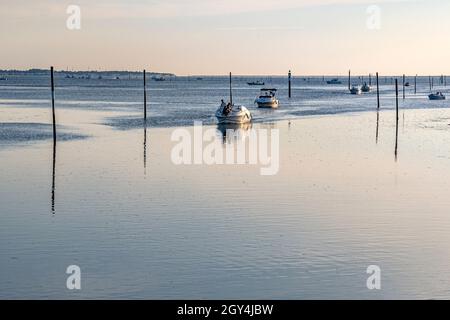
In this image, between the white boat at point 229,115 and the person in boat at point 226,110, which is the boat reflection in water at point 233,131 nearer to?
the white boat at point 229,115


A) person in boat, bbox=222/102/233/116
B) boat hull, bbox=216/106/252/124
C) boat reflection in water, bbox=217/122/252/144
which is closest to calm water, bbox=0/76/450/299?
boat reflection in water, bbox=217/122/252/144

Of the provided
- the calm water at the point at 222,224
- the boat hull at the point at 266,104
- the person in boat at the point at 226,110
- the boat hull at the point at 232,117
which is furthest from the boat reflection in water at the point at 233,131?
the boat hull at the point at 266,104

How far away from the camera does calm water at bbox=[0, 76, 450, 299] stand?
1695cm

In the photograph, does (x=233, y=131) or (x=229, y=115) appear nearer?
(x=233, y=131)

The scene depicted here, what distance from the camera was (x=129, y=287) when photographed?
16.5 metres

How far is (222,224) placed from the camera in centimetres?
2286

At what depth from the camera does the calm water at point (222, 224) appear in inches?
667

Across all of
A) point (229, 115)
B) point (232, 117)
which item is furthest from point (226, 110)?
point (232, 117)

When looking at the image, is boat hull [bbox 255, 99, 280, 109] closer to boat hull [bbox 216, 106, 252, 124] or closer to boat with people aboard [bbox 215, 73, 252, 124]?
boat hull [bbox 216, 106, 252, 124]

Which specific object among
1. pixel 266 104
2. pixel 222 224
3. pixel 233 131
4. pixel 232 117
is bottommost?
pixel 222 224

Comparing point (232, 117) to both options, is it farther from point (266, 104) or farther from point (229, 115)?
point (266, 104)

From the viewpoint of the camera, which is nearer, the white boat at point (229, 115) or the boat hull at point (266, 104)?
the white boat at point (229, 115)

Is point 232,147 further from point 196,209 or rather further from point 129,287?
point 129,287

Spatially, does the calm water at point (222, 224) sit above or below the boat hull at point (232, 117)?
below
